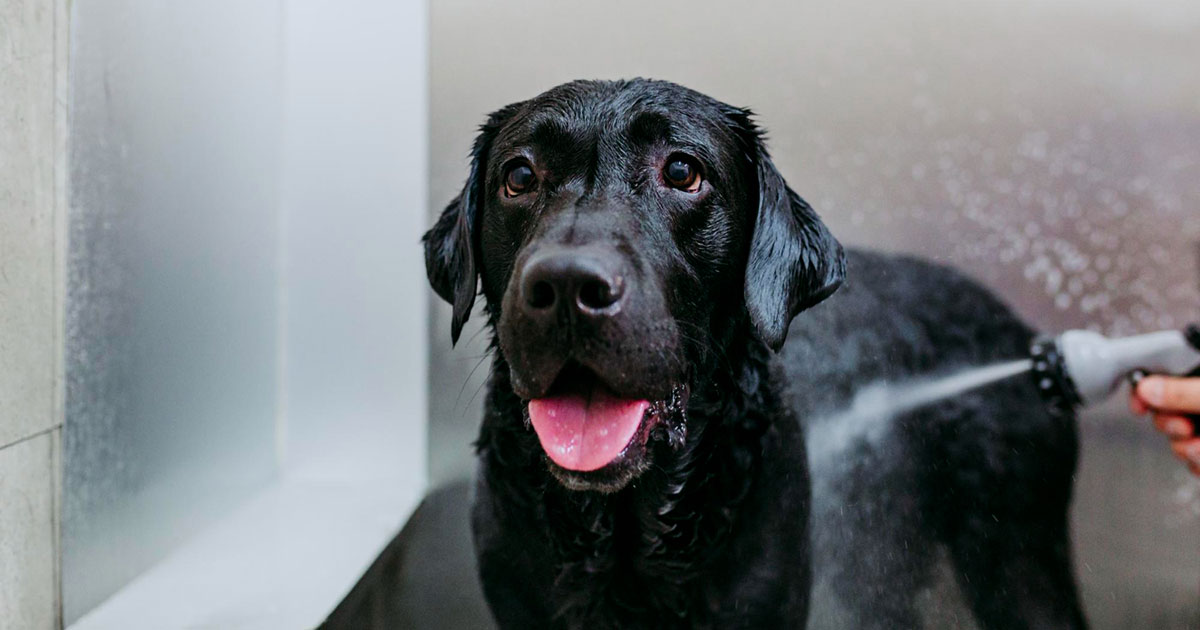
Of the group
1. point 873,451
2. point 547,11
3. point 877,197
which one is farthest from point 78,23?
point 873,451

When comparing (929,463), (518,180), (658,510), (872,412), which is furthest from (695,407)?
(929,463)

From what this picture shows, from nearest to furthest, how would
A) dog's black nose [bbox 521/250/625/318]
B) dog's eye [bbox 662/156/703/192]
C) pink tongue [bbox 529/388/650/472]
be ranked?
dog's black nose [bbox 521/250/625/318] → pink tongue [bbox 529/388/650/472] → dog's eye [bbox 662/156/703/192]

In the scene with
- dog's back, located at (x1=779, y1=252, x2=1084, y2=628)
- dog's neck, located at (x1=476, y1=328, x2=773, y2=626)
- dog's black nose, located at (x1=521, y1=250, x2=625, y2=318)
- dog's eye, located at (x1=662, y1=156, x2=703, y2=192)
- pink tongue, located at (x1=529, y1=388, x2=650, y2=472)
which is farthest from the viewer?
dog's back, located at (x1=779, y1=252, x2=1084, y2=628)

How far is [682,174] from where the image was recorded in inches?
61.4

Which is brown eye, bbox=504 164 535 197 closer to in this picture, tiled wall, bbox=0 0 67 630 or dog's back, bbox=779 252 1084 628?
dog's back, bbox=779 252 1084 628

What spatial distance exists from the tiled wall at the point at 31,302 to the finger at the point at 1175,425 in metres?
2.64

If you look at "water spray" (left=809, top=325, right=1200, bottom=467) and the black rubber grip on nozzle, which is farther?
the black rubber grip on nozzle

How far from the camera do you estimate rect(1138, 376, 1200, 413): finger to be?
1.93 m

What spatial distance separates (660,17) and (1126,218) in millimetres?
1531

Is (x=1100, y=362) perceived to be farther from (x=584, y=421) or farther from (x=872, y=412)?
(x=584, y=421)

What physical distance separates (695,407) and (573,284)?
0.53m

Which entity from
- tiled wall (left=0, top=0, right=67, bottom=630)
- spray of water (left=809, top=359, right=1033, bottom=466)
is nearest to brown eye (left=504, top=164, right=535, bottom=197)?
tiled wall (left=0, top=0, right=67, bottom=630)

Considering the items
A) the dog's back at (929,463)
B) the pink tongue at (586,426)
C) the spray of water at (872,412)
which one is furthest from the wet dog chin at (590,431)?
the spray of water at (872,412)

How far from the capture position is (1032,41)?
2.24 m
